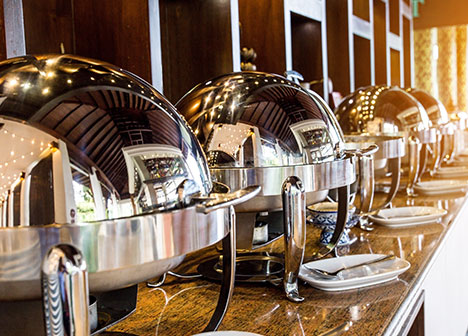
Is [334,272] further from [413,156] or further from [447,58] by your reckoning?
[447,58]

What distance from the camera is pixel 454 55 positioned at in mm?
8477

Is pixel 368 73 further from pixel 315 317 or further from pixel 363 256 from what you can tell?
pixel 315 317

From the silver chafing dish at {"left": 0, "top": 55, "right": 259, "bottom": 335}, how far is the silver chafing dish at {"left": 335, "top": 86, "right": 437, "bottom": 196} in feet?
4.33

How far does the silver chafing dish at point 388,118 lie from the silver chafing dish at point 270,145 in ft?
2.91

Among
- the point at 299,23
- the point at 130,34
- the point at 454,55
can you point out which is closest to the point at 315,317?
the point at 130,34

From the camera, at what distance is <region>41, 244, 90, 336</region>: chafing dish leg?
50 centimetres

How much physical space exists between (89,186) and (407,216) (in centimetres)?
122

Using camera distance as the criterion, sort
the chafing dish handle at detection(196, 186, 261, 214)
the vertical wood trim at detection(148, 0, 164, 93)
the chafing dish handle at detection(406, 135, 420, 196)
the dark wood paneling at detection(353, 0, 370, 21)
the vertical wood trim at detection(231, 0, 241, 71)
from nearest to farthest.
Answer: the chafing dish handle at detection(196, 186, 261, 214), the vertical wood trim at detection(148, 0, 164, 93), the vertical wood trim at detection(231, 0, 241, 71), the chafing dish handle at detection(406, 135, 420, 196), the dark wood paneling at detection(353, 0, 370, 21)

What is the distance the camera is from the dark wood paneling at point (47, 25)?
1332 millimetres

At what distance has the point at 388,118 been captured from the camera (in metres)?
Result: 1.99

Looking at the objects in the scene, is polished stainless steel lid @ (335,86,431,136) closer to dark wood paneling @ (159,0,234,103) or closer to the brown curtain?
dark wood paneling @ (159,0,234,103)

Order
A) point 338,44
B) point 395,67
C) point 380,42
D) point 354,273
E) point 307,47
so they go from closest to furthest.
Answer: point 354,273 < point 307,47 < point 338,44 < point 380,42 < point 395,67

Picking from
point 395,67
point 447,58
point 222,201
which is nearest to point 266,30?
point 222,201

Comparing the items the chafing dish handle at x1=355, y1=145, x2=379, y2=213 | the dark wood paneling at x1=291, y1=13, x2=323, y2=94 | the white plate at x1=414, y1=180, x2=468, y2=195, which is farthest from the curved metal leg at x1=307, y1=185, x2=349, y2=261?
the dark wood paneling at x1=291, y1=13, x2=323, y2=94
